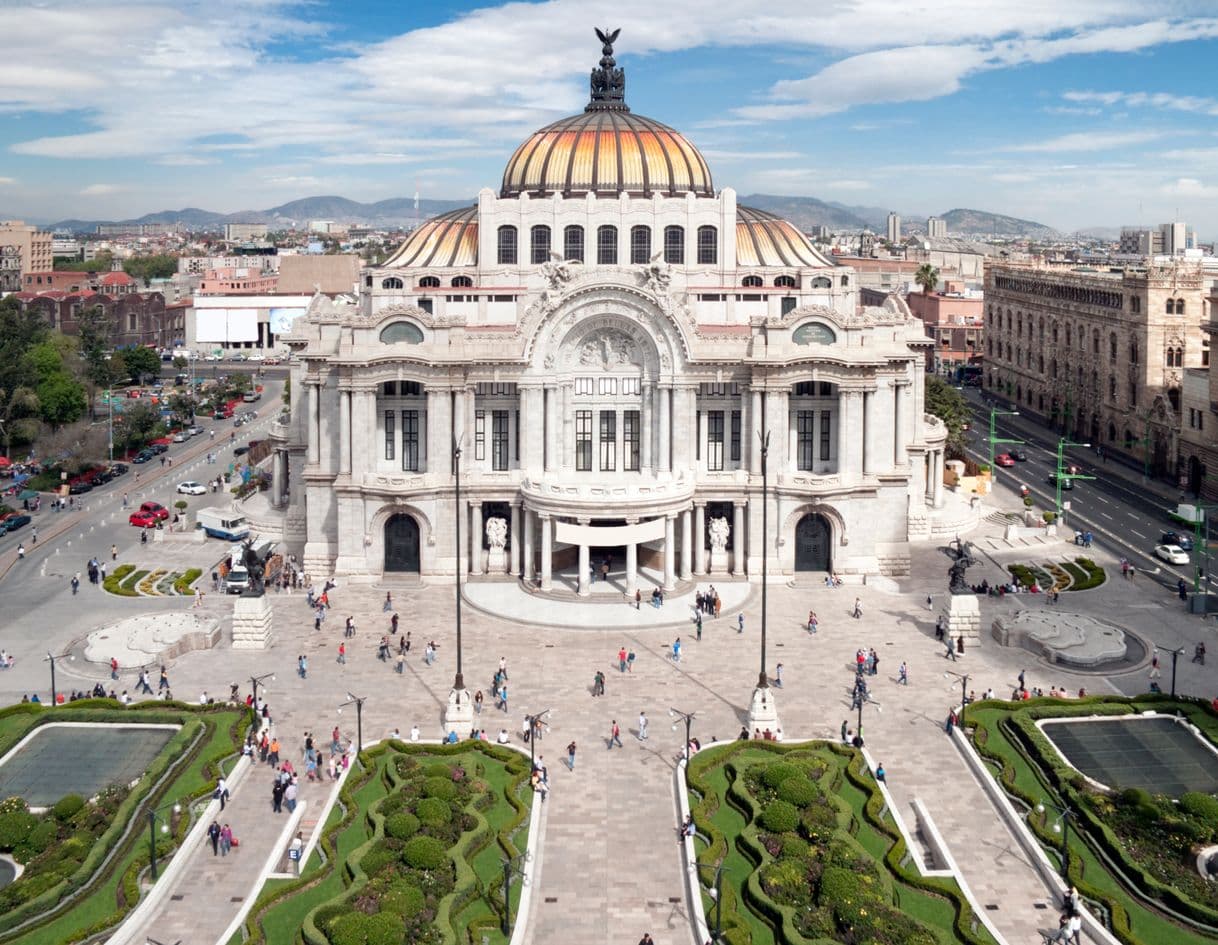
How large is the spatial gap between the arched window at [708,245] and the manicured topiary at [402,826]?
59.2 meters

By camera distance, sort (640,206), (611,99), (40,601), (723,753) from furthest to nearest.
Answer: (611,99), (640,206), (40,601), (723,753)

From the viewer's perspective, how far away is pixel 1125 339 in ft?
424

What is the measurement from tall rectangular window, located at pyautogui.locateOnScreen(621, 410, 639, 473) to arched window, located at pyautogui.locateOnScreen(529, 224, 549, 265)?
17.9 metres

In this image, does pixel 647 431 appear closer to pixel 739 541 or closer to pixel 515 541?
pixel 739 541

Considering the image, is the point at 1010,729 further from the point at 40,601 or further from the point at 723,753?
the point at 40,601

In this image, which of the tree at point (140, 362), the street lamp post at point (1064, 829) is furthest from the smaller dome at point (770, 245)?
the tree at point (140, 362)

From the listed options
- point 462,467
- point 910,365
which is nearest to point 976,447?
point 910,365

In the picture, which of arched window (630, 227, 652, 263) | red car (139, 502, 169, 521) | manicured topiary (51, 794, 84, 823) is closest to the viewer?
manicured topiary (51, 794, 84, 823)

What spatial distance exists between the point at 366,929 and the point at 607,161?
229 ft

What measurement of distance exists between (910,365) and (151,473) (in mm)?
73751

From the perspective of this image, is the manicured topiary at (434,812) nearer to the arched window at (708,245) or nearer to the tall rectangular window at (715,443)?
the tall rectangular window at (715,443)

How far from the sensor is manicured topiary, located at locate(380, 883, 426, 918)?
135 ft

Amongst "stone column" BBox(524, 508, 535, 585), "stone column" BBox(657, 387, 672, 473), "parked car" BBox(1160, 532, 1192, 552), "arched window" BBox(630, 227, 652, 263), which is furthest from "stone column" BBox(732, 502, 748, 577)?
"parked car" BBox(1160, 532, 1192, 552)

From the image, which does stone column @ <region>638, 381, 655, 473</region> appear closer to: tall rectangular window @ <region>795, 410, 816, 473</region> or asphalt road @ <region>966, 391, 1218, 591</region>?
tall rectangular window @ <region>795, 410, 816, 473</region>
